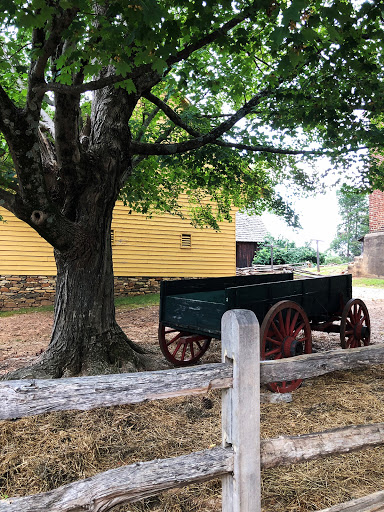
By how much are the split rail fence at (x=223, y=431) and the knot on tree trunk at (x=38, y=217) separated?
9.92 ft

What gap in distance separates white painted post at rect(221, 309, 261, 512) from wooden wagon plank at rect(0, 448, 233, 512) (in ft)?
0.28

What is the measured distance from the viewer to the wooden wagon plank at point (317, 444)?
2523 mm

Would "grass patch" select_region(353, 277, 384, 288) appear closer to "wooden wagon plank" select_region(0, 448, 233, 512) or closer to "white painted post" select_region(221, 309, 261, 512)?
"white painted post" select_region(221, 309, 261, 512)

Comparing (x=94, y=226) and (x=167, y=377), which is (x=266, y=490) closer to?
(x=167, y=377)

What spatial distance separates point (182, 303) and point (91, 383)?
3838 mm

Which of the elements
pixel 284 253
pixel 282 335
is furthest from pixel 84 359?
pixel 284 253

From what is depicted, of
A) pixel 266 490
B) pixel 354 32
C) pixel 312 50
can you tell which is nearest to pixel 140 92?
pixel 312 50

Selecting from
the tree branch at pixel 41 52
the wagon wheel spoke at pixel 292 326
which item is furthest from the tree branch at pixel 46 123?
the wagon wheel spoke at pixel 292 326

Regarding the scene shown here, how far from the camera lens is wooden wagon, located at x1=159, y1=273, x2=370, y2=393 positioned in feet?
17.6

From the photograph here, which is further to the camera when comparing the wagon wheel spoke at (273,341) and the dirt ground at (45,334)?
the dirt ground at (45,334)

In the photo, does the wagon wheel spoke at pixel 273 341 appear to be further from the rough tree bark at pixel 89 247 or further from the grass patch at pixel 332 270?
the grass patch at pixel 332 270

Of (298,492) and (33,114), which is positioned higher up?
(33,114)

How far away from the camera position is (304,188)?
947 cm

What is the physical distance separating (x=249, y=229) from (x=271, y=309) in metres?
24.6
